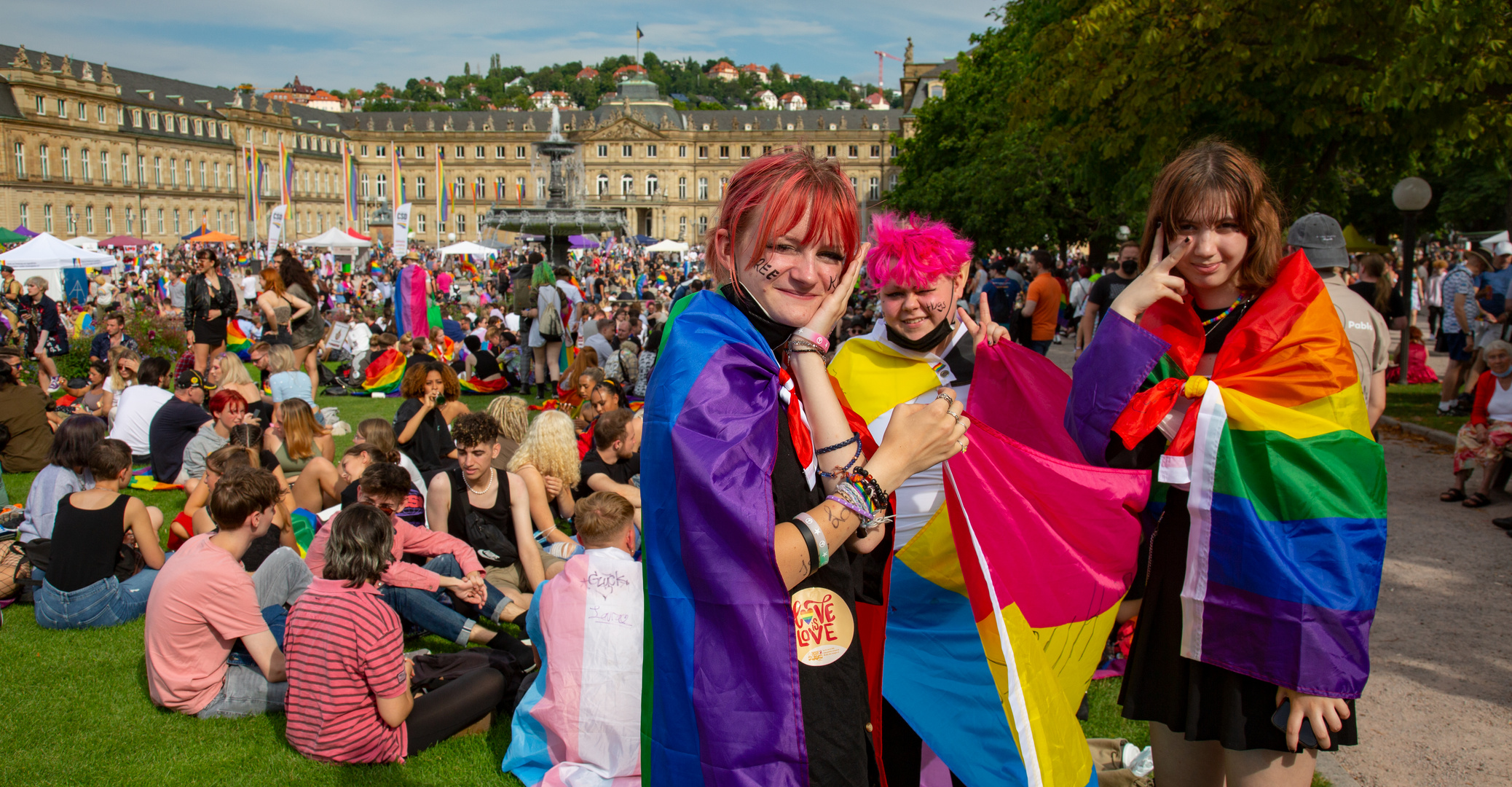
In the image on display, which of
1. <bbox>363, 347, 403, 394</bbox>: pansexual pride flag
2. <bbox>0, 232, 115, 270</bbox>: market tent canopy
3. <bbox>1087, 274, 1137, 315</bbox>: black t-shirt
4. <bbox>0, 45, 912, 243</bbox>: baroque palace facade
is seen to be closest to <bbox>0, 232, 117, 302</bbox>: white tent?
<bbox>0, 232, 115, 270</bbox>: market tent canopy

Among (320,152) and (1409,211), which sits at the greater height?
(320,152)

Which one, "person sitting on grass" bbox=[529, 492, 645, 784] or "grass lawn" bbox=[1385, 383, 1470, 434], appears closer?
"person sitting on grass" bbox=[529, 492, 645, 784]

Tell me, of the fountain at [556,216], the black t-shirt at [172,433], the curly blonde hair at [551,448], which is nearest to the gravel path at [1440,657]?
the curly blonde hair at [551,448]

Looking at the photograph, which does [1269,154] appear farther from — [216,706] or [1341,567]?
[216,706]

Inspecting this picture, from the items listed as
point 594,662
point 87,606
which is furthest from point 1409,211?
point 87,606

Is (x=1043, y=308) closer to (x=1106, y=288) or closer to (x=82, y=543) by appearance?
(x=1106, y=288)

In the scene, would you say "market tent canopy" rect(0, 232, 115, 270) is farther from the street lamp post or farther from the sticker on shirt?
the street lamp post

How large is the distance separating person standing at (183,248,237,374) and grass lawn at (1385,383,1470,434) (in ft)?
48.9

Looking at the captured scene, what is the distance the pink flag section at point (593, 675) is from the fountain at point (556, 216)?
2041 centimetres

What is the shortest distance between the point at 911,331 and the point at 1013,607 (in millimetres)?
1243

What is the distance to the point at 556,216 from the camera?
2602 centimetres

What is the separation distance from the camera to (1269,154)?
1309 cm

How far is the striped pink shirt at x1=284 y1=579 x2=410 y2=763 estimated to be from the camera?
4.27 metres

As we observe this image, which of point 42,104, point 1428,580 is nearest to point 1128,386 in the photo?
point 1428,580
